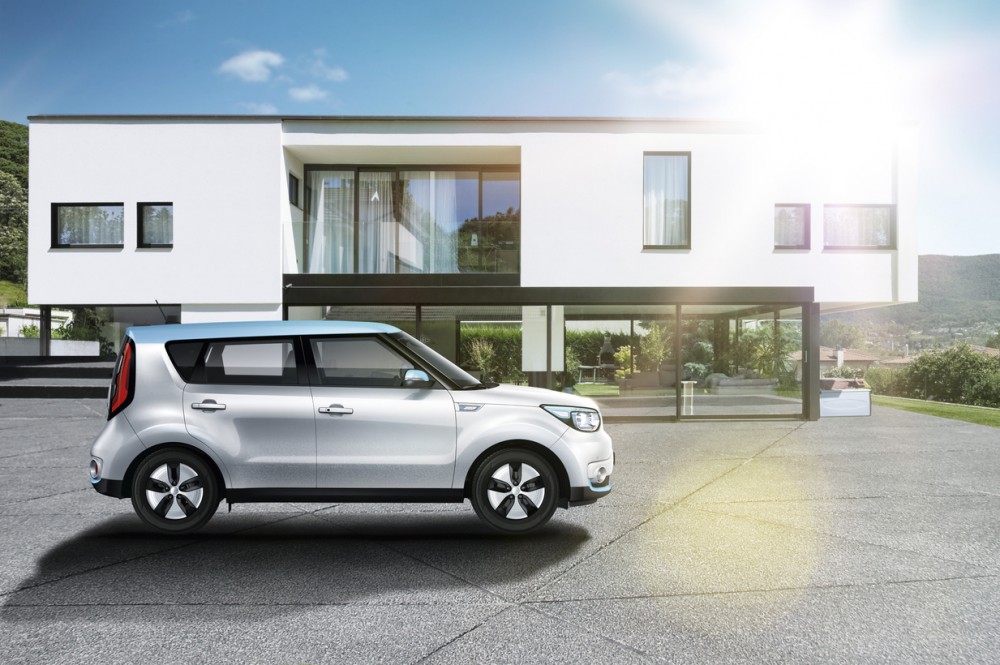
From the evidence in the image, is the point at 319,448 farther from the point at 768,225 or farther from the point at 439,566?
the point at 768,225

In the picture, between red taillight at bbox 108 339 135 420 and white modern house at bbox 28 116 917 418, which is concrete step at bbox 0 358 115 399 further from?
red taillight at bbox 108 339 135 420

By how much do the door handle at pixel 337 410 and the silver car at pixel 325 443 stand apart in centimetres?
1

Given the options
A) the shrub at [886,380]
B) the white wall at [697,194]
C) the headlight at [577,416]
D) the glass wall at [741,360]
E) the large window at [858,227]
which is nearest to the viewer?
the headlight at [577,416]

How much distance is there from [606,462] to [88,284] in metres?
15.3

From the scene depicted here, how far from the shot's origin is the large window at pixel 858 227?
1711cm

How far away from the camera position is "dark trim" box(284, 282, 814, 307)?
16.5 meters

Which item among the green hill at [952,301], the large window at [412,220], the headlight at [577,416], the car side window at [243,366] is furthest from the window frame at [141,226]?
the green hill at [952,301]

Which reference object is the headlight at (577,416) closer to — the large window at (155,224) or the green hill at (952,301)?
the large window at (155,224)

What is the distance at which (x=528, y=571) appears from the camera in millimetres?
4992

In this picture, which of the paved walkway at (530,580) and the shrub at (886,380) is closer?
the paved walkway at (530,580)

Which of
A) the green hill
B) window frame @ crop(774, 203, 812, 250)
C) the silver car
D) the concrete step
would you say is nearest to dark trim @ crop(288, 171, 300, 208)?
the concrete step

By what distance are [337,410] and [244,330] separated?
109 centimetres

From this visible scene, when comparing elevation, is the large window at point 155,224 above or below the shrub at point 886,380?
above

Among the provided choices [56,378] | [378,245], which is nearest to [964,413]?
[378,245]
